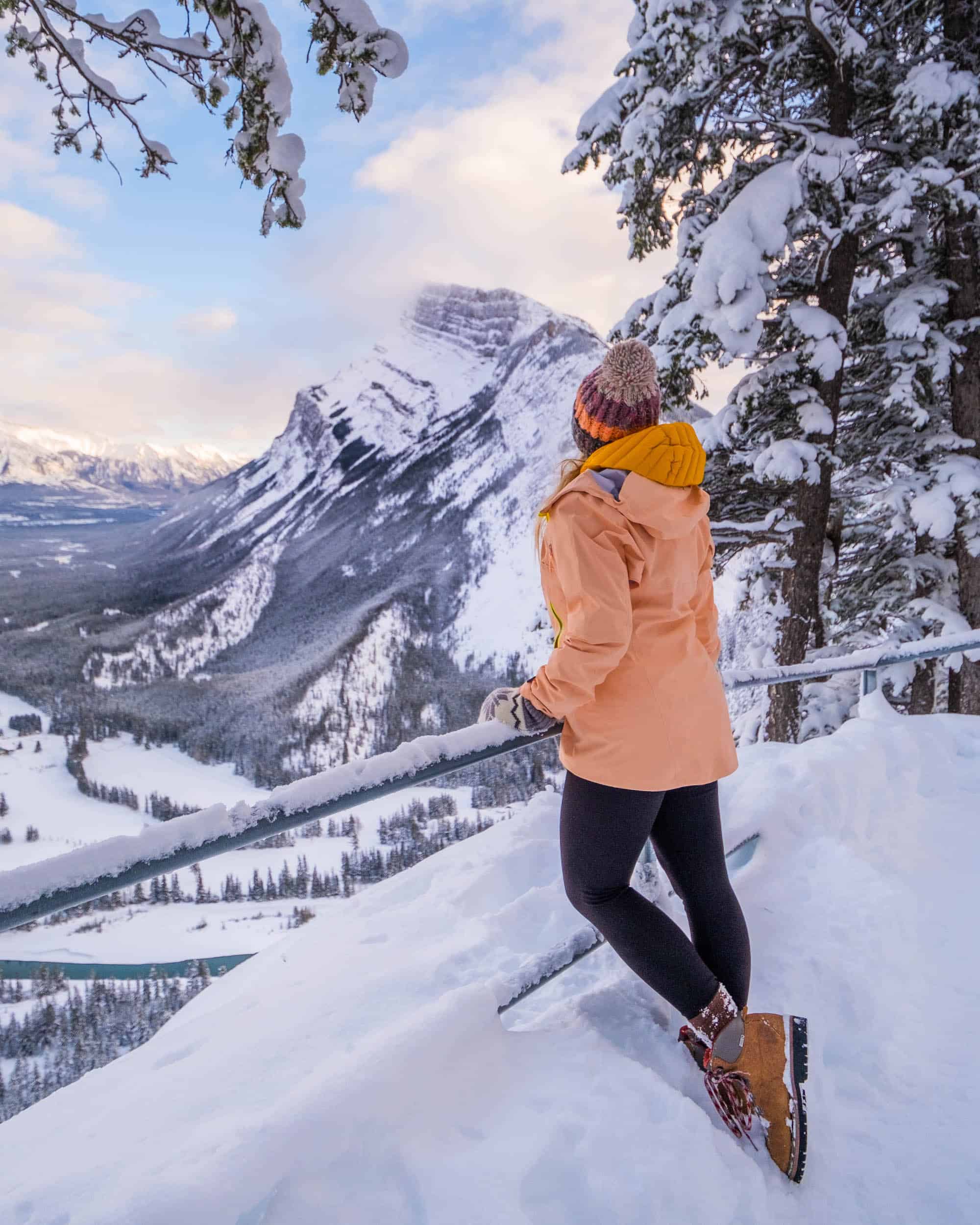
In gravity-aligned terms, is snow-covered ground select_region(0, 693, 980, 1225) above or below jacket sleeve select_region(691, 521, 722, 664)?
below

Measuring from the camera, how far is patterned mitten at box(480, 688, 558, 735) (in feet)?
5.42

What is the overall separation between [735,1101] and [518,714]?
107 cm

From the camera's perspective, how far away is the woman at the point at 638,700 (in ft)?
4.96

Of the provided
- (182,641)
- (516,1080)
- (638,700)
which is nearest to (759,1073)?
(516,1080)

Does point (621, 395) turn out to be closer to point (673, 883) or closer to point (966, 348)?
point (673, 883)

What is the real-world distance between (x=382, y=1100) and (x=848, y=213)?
755 centimetres

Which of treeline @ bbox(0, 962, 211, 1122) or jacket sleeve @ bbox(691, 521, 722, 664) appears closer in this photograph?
jacket sleeve @ bbox(691, 521, 722, 664)

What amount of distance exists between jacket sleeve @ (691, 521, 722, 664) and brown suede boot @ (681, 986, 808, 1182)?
2.91 feet

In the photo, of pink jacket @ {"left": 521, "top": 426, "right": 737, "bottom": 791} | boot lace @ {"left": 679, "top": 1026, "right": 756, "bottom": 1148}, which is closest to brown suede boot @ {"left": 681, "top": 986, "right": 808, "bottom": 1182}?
boot lace @ {"left": 679, "top": 1026, "right": 756, "bottom": 1148}

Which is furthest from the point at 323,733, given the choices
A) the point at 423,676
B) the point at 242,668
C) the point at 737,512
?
the point at 737,512

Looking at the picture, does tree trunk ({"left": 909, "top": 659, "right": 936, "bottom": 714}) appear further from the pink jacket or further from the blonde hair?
the blonde hair

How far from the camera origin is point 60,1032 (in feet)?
72.4

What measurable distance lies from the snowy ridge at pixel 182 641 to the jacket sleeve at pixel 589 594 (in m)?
164

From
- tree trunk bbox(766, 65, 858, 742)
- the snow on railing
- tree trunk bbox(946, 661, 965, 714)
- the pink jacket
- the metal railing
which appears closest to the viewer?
the metal railing
